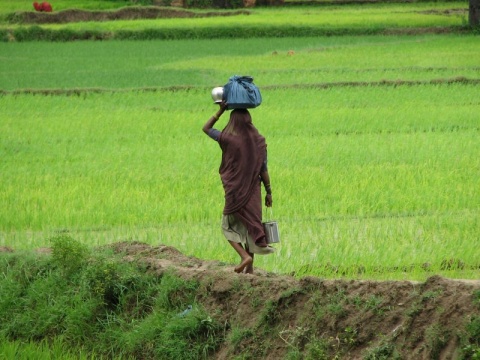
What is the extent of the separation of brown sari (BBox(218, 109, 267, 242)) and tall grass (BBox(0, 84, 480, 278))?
2.53 ft

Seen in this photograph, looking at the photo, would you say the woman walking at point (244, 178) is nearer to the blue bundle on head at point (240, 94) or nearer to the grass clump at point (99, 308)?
the blue bundle on head at point (240, 94)

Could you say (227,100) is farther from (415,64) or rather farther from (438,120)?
(415,64)

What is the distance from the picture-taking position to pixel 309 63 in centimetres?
1888

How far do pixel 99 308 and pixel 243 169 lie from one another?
1105 mm

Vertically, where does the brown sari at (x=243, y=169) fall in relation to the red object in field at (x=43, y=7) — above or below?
above

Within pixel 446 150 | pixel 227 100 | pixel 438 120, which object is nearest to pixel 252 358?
pixel 227 100

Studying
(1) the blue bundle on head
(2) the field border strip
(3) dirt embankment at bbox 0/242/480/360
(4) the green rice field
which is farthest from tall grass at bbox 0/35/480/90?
(3) dirt embankment at bbox 0/242/480/360

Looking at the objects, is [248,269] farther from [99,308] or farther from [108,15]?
[108,15]

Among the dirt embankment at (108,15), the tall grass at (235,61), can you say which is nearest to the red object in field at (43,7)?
the dirt embankment at (108,15)

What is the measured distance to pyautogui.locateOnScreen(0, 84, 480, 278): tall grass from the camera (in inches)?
276

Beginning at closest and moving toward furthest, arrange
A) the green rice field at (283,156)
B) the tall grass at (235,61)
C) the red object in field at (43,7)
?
the green rice field at (283,156) → the tall grass at (235,61) → the red object in field at (43,7)

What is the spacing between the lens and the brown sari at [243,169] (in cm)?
579

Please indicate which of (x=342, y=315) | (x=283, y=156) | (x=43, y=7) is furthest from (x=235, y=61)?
(x=342, y=315)

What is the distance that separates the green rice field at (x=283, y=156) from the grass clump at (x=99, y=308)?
1.00 meters
